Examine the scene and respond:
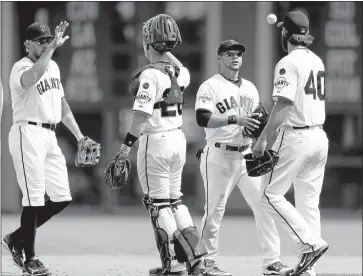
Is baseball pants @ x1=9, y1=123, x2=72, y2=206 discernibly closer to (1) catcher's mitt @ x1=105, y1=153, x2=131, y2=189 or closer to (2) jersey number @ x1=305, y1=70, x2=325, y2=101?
(1) catcher's mitt @ x1=105, y1=153, x2=131, y2=189

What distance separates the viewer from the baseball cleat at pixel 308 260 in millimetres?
7832

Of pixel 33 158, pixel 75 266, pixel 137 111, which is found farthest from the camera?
pixel 75 266

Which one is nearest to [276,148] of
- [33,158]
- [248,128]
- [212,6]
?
[248,128]

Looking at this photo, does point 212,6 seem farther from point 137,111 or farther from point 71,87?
point 137,111

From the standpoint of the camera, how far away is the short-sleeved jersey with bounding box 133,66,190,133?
7.65 m

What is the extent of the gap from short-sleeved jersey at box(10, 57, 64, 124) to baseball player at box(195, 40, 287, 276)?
4.09 feet

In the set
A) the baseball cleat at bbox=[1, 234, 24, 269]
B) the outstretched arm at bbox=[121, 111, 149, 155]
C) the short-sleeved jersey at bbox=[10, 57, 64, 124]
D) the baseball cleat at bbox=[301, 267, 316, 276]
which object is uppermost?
the short-sleeved jersey at bbox=[10, 57, 64, 124]

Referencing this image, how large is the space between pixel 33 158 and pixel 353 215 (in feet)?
21.8

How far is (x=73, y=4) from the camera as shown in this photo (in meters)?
13.7

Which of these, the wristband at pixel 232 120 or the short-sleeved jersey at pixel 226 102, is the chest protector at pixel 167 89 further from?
the wristband at pixel 232 120

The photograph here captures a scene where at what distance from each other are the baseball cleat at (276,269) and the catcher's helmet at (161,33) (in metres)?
2.01

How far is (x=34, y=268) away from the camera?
26.5ft

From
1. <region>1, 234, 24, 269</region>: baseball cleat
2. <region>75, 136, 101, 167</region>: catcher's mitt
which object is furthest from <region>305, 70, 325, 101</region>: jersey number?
<region>1, 234, 24, 269</region>: baseball cleat

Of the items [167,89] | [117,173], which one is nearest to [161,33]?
[167,89]
